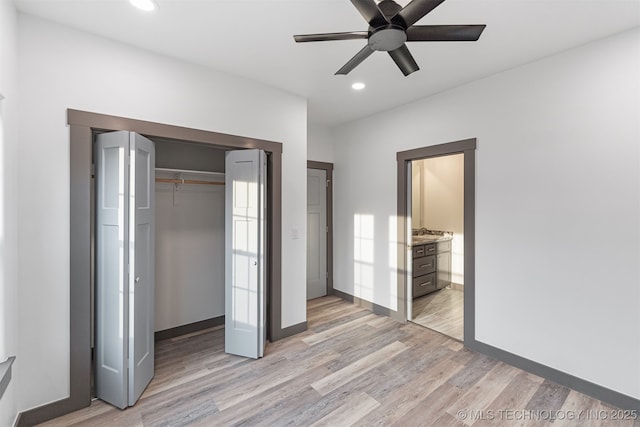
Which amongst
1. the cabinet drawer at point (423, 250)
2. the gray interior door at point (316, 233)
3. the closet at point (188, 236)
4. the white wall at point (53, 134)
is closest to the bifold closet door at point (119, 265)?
the white wall at point (53, 134)

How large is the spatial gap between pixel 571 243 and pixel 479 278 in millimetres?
846

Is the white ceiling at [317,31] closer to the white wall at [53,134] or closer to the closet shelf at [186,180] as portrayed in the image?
the white wall at [53,134]

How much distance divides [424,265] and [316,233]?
5.87ft

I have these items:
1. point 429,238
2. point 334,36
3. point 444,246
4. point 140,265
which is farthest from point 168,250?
point 444,246

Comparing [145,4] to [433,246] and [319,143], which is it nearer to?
[319,143]

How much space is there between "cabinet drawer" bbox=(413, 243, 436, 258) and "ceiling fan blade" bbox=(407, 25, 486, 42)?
3219 millimetres

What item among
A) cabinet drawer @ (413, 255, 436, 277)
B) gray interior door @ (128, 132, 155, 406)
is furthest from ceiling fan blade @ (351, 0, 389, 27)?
cabinet drawer @ (413, 255, 436, 277)

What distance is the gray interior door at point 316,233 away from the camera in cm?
454

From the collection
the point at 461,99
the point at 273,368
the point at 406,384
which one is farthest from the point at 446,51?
the point at 273,368

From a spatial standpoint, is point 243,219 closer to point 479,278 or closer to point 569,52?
point 479,278

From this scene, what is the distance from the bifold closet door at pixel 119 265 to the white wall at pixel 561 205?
308cm

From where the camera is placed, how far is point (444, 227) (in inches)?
214

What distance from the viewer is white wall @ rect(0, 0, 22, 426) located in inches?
64.9

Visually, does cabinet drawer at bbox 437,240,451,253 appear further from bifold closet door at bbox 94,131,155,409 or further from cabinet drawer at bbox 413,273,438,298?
bifold closet door at bbox 94,131,155,409
